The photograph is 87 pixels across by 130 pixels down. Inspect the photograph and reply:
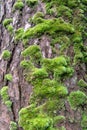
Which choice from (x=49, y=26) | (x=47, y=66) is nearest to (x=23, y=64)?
(x=47, y=66)

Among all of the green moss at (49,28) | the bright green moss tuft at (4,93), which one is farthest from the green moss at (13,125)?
the green moss at (49,28)

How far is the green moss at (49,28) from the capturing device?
3014 millimetres

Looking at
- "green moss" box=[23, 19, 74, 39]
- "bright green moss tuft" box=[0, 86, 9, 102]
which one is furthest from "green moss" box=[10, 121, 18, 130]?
"green moss" box=[23, 19, 74, 39]

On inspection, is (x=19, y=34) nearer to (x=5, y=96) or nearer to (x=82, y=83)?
(x=5, y=96)

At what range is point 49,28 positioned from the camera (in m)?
3.02

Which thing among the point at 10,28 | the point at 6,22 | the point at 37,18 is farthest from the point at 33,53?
the point at 6,22

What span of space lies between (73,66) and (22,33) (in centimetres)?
79

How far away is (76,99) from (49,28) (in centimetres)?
92

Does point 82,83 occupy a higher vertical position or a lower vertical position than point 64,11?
lower

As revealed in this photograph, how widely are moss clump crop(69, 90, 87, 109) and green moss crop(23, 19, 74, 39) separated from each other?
31.4 inches

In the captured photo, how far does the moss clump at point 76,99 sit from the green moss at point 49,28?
80 centimetres

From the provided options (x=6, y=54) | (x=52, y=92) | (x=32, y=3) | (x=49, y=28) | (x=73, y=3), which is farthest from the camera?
(x=32, y=3)

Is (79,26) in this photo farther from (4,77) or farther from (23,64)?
(4,77)

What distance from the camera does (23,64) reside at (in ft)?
9.46
